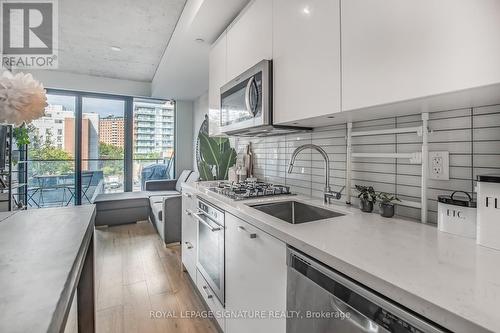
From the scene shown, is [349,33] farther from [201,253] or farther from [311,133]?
[201,253]

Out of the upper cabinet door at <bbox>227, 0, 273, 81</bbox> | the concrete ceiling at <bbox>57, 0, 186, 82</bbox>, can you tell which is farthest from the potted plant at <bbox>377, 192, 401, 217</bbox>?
the concrete ceiling at <bbox>57, 0, 186, 82</bbox>

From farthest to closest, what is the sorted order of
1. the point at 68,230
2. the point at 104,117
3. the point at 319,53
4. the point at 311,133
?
the point at 104,117 → the point at 311,133 → the point at 319,53 → the point at 68,230

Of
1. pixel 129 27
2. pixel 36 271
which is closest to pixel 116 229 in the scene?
pixel 129 27

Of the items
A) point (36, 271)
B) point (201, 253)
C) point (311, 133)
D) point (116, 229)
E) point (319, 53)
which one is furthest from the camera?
point (116, 229)

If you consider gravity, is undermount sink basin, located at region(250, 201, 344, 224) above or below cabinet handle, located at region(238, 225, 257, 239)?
above

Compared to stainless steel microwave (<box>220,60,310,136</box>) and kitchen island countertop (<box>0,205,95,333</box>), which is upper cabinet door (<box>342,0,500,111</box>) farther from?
kitchen island countertop (<box>0,205,95,333</box>)


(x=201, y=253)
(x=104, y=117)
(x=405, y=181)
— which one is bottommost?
(x=201, y=253)

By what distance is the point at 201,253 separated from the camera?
6.48 ft

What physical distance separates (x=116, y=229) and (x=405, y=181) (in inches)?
159

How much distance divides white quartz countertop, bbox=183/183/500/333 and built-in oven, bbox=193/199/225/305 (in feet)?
1.68

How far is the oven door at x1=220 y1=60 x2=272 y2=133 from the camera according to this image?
1.59m

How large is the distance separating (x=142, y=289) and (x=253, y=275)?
4.97ft

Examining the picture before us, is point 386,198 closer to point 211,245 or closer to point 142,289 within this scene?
point 211,245

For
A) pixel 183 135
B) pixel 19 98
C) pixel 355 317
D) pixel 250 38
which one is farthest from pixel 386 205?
pixel 183 135
